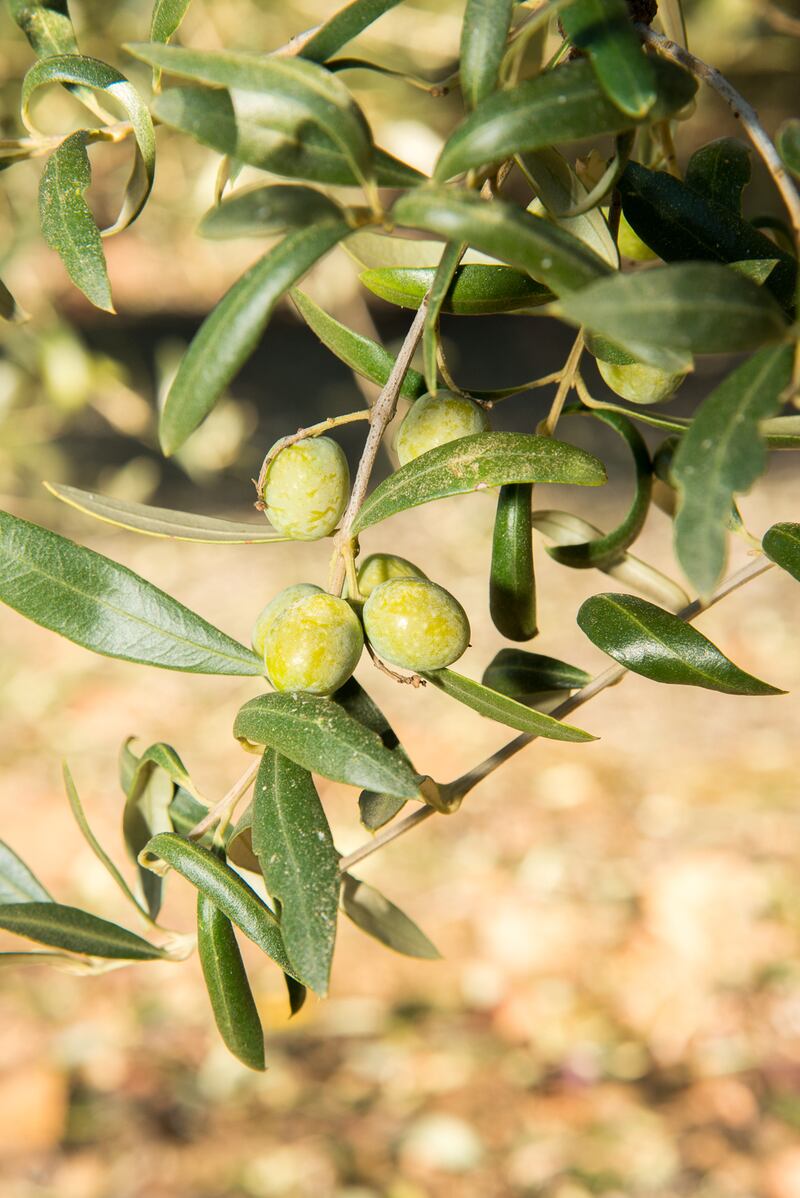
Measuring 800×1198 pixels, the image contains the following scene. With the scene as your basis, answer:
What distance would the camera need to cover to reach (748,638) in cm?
226

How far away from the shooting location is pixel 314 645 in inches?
13.0

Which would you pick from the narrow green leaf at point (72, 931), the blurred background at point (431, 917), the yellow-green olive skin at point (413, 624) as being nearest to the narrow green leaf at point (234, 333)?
the yellow-green olive skin at point (413, 624)

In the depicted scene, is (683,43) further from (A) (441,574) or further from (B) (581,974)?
(A) (441,574)

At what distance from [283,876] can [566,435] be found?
7.91 ft

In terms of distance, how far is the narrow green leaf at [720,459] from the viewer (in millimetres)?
215

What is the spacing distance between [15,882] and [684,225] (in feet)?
1.24

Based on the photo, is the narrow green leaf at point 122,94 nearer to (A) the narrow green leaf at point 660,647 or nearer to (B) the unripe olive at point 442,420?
(B) the unripe olive at point 442,420

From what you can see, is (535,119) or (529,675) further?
(529,675)

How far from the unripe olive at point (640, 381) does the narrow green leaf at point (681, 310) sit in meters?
0.11

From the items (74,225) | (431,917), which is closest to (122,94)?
(74,225)

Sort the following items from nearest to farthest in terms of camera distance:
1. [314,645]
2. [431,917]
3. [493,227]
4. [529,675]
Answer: [493,227] < [314,645] < [529,675] < [431,917]

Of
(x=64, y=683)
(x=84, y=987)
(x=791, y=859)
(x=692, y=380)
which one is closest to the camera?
(x=84, y=987)

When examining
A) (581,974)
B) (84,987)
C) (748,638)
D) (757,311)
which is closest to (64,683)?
(84,987)

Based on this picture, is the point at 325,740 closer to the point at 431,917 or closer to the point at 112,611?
the point at 112,611
